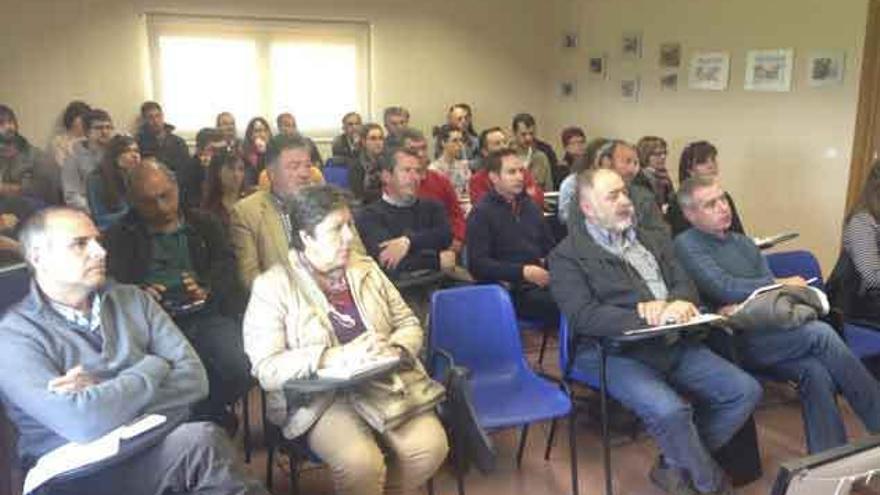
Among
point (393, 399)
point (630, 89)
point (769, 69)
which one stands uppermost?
point (769, 69)

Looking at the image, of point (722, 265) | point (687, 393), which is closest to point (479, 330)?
point (687, 393)

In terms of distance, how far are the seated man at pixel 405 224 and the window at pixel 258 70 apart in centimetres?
394

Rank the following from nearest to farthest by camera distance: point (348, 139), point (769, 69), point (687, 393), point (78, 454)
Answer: point (78, 454)
point (687, 393)
point (769, 69)
point (348, 139)

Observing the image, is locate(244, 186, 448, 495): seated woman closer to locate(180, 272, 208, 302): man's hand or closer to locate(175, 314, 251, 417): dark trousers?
locate(175, 314, 251, 417): dark trousers

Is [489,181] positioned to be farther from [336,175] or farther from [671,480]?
[336,175]

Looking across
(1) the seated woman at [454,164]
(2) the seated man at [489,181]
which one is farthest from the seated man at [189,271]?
(1) the seated woman at [454,164]

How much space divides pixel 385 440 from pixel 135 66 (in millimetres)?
5369

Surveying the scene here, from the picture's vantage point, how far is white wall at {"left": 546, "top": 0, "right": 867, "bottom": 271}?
16.0ft

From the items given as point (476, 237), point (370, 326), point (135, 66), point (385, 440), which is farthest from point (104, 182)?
point (135, 66)

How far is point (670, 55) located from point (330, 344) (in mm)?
4951

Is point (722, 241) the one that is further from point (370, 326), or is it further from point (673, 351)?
point (370, 326)

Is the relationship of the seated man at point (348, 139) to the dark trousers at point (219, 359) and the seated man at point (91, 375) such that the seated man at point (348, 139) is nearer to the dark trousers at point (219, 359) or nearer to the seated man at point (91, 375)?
the dark trousers at point (219, 359)

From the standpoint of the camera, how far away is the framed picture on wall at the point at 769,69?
5.15m

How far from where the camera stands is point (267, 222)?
286 centimetres
